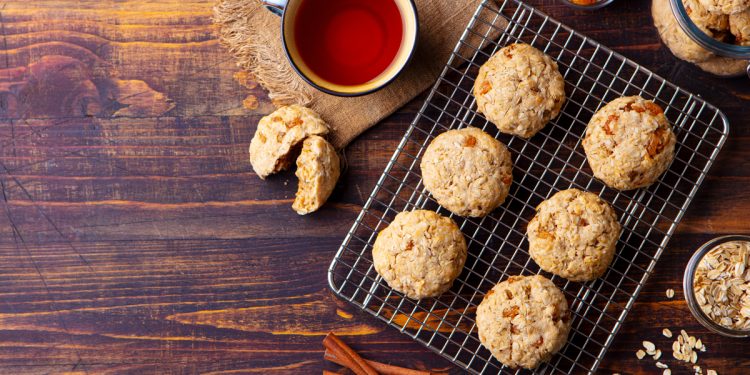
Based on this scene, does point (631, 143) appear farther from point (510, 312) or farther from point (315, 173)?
point (315, 173)

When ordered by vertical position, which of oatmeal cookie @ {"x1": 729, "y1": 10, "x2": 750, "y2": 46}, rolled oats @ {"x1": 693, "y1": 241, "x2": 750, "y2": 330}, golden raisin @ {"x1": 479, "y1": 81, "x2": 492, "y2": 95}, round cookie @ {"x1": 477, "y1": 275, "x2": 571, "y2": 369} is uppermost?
oatmeal cookie @ {"x1": 729, "y1": 10, "x2": 750, "y2": 46}

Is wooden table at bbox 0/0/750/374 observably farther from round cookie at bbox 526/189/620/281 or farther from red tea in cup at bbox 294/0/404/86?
round cookie at bbox 526/189/620/281

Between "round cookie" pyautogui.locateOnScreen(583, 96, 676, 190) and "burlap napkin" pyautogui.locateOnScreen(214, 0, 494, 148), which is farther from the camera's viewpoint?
"burlap napkin" pyautogui.locateOnScreen(214, 0, 494, 148)

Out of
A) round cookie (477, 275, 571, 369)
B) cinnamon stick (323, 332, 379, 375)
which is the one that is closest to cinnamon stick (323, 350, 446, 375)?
cinnamon stick (323, 332, 379, 375)

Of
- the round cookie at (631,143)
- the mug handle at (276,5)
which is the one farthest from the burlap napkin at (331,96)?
the round cookie at (631,143)

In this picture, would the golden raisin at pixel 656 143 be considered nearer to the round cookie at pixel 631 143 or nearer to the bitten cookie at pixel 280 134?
the round cookie at pixel 631 143

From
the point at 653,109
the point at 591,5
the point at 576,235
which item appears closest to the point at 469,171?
the point at 576,235
